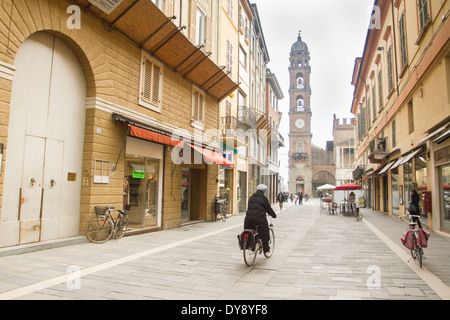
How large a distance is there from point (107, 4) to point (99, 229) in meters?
6.02

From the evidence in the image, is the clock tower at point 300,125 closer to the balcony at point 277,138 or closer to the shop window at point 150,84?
the balcony at point 277,138

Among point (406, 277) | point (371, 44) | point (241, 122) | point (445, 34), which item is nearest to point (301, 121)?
point (371, 44)

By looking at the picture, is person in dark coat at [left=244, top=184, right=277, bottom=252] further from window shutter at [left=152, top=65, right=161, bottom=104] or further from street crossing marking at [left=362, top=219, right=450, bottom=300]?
window shutter at [left=152, top=65, right=161, bottom=104]

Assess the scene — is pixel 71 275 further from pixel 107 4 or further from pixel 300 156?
pixel 300 156

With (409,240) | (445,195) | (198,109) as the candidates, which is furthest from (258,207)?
(198,109)

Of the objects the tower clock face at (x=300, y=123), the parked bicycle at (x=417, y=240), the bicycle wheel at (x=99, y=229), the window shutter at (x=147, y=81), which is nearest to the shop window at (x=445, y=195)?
the parked bicycle at (x=417, y=240)

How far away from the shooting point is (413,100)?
14.3 meters

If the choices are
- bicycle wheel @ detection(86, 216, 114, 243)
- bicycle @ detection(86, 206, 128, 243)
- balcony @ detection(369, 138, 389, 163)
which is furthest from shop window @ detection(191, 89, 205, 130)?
balcony @ detection(369, 138, 389, 163)

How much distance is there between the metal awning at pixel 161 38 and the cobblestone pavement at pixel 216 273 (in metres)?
6.30

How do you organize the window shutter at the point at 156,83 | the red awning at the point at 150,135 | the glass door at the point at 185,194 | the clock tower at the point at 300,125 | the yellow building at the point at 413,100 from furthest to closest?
the clock tower at the point at 300,125
the glass door at the point at 185,194
the window shutter at the point at 156,83
the yellow building at the point at 413,100
the red awning at the point at 150,135

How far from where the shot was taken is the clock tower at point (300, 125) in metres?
69.2

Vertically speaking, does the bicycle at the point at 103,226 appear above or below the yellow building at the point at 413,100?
below
